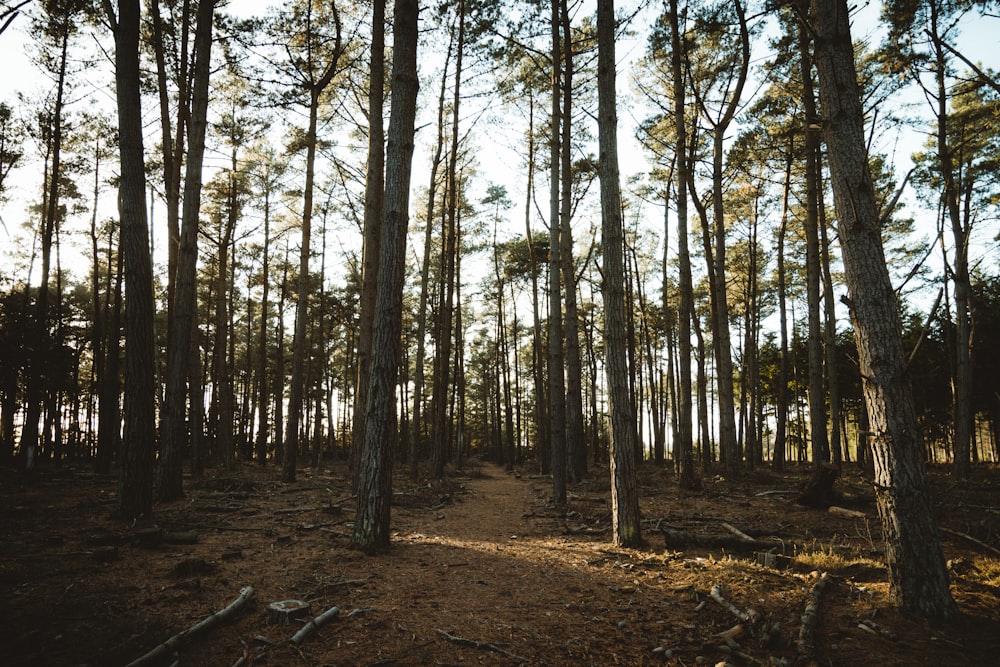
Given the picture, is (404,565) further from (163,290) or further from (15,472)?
(163,290)

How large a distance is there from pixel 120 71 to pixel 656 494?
12344 millimetres

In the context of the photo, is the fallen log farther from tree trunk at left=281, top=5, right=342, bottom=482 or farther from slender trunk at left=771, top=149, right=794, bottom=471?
slender trunk at left=771, top=149, right=794, bottom=471

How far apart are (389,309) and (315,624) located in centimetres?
328

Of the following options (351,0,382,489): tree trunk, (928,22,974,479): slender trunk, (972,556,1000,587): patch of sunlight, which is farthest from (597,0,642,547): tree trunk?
(928,22,974,479): slender trunk

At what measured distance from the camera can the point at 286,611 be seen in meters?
3.41

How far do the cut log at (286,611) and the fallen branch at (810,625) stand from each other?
3.60 metres

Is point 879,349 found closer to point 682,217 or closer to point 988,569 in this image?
point 988,569

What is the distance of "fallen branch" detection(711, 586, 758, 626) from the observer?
3369mm

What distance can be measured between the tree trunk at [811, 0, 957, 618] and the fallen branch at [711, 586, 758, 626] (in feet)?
3.61

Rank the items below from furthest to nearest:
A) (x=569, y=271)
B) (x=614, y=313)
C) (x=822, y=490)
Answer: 1. (x=569, y=271)
2. (x=822, y=490)
3. (x=614, y=313)

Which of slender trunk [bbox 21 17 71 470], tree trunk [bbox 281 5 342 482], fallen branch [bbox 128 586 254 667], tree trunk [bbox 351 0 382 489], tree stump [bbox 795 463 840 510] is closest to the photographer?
fallen branch [bbox 128 586 254 667]

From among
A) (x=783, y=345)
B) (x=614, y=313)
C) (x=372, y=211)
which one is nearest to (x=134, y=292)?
(x=372, y=211)

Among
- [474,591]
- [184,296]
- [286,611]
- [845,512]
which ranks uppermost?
[184,296]

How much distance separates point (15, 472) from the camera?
1284 centimetres
